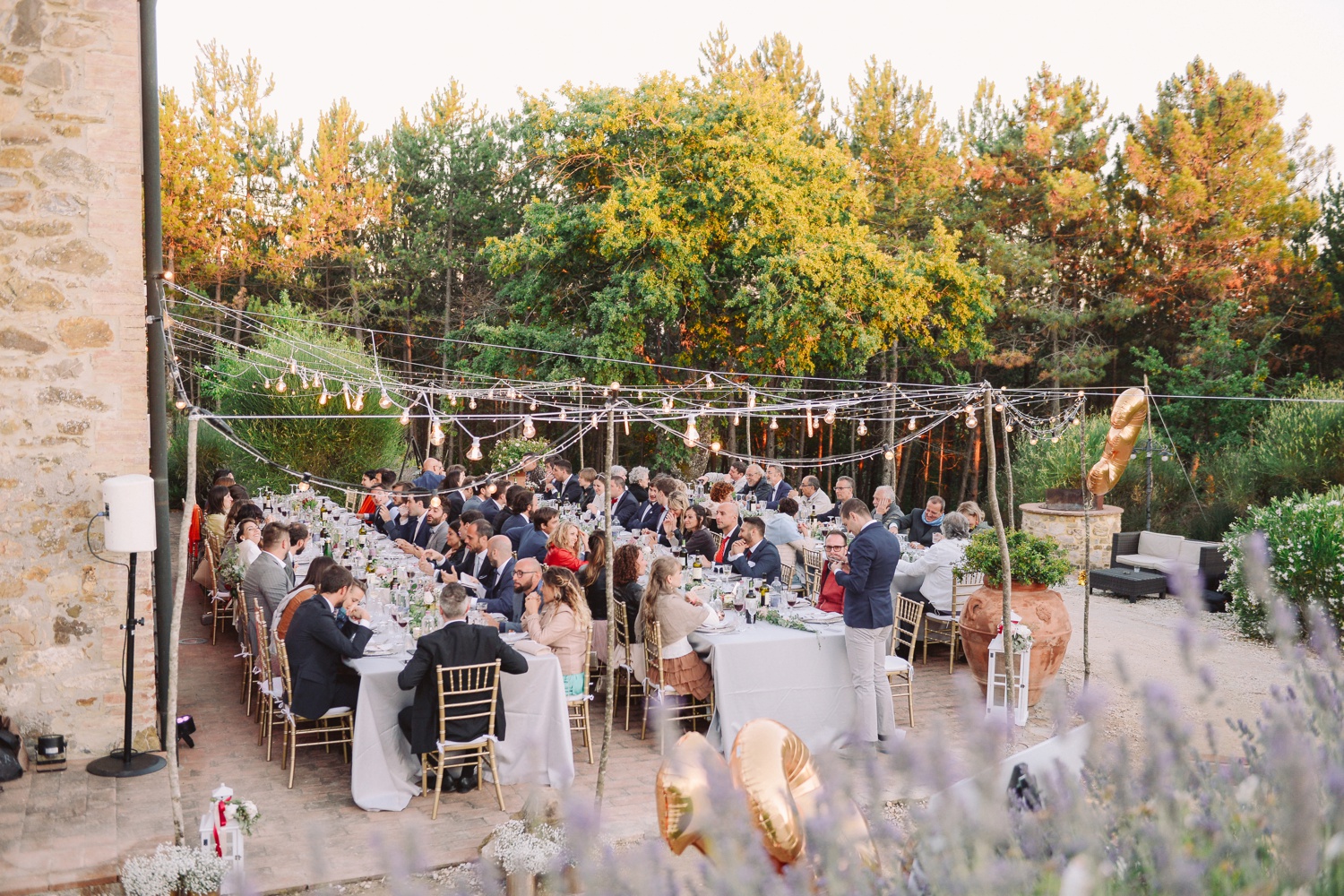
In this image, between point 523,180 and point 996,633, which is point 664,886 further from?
point 523,180

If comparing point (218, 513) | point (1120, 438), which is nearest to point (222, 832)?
point (218, 513)

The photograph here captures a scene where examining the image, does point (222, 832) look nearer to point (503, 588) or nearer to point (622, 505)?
point (503, 588)

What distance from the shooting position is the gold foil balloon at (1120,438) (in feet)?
45.0

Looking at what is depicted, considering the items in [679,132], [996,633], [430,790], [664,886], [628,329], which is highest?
[679,132]

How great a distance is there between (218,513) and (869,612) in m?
6.92

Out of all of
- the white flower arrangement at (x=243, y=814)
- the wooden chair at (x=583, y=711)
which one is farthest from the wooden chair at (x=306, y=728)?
the wooden chair at (x=583, y=711)

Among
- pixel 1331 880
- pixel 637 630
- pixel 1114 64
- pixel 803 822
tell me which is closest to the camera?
pixel 1331 880

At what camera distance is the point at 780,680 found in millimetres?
6289

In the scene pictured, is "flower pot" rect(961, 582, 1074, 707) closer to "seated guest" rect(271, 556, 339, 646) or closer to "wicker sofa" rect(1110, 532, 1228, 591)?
"seated guest" rect(271, 556, 339, 646)

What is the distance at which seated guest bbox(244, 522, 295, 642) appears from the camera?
6809 mm

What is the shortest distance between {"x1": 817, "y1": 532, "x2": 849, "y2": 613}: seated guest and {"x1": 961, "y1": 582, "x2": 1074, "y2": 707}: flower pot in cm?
92

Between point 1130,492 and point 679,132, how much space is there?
9.43 m

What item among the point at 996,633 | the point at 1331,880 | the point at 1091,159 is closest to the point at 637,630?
the point at 996,633

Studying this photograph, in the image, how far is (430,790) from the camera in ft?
18.9
